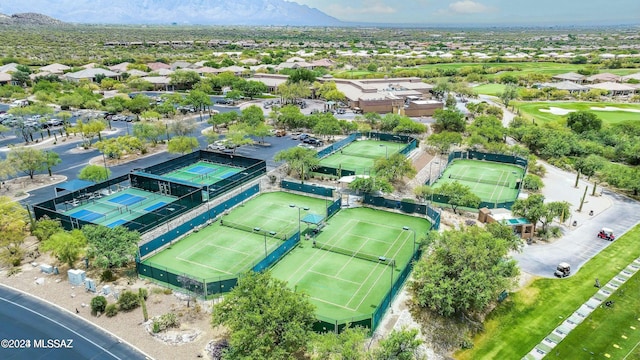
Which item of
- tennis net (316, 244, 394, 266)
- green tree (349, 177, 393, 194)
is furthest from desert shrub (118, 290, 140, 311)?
green tree (349, 177, 393, 194)

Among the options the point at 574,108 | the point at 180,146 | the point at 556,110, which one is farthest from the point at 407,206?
the point at 574,108

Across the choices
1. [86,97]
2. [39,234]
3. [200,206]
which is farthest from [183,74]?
[39,234]

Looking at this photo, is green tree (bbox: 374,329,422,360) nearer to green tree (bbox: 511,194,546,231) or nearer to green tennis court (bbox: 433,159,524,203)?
green tree (bbox: 511,194,546,231)

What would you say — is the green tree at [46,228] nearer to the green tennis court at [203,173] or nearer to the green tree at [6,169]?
the green tree at [6,169]

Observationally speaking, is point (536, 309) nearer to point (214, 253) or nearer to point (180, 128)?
point (214, 253)

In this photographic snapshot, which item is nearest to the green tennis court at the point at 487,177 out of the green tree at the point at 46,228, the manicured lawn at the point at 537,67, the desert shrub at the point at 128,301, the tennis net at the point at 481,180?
the tennis net at the point at 481,180

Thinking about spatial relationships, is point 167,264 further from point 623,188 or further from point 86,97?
point 86,97
